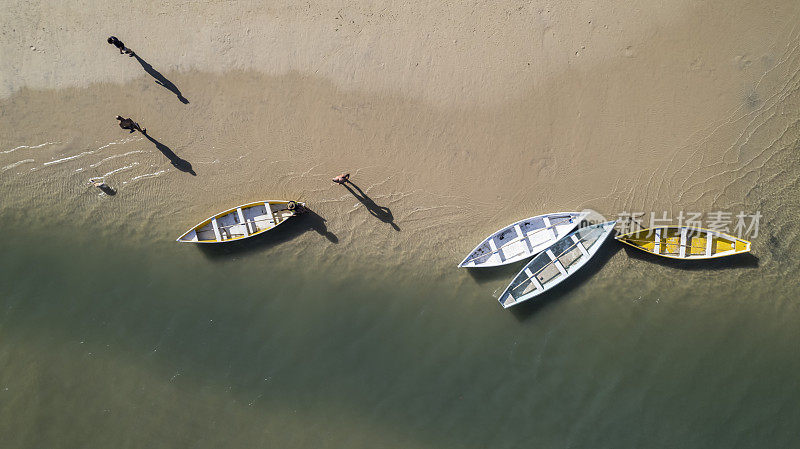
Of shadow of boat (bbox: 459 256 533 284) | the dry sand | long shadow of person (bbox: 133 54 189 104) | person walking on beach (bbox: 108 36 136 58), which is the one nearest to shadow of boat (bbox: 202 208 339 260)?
the dry sand

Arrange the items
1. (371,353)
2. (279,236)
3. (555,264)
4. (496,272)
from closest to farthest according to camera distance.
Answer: (555,264), (496,272), (371,353), (279,236)

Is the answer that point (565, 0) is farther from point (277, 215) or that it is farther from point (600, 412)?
point (600, 412)

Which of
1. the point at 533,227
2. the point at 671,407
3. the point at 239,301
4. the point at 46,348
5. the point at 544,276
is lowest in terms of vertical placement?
the point at 671,407

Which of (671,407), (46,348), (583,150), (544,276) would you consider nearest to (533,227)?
(544,276)

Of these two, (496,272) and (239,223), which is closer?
(496,272)

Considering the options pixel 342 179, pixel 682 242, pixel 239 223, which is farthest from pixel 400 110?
pixel 682 242

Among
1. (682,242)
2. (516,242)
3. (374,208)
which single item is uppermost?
(374,208)

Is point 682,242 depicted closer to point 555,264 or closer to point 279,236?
point 555,264
